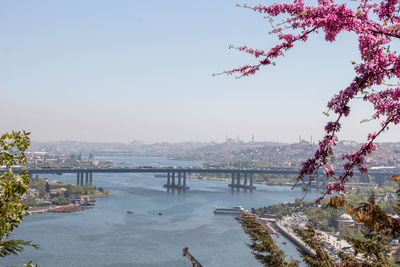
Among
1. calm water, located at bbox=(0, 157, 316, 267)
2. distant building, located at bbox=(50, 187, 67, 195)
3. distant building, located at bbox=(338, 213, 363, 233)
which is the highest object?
distant building, located at bbox=(50, 187, 67, 195)

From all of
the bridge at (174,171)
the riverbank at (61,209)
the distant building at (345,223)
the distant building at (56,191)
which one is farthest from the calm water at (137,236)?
the bridge at (174,171)

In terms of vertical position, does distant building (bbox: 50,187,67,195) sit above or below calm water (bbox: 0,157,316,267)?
above

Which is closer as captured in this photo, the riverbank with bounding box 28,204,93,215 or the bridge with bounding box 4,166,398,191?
the riverbank with bounding box 28,204,93,215

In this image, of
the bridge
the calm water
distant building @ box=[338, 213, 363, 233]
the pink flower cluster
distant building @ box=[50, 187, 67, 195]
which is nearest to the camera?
the pink flower cluster

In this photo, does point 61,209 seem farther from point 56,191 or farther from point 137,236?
point 137,236

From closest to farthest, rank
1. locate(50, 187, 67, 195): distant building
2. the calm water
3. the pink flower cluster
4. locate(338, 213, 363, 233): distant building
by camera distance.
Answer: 1. the pink flower cluster
2. the calm water
3. locate(338, 213, 363, 233): distant building
4. locate(50, 187, 67, 195): distant building

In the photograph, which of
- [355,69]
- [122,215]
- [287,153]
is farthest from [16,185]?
[287,153]

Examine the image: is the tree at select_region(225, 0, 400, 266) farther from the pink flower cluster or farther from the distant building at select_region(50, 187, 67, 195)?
the distant building at select_region(50, 187, 67, 195)

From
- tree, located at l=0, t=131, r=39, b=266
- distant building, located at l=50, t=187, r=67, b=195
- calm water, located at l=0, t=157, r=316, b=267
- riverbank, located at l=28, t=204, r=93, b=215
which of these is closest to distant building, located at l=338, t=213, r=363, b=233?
calm water, located at l=0, t=157, r=316, b=267

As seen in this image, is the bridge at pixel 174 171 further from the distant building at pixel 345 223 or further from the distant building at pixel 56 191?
the distant building at pixel 345 223

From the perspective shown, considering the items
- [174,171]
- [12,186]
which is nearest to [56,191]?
[174,171]

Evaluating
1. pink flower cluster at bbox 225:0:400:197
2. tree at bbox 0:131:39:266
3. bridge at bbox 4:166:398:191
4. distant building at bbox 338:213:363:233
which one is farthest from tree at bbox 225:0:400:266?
bridge at bbox 4:166:398:191
